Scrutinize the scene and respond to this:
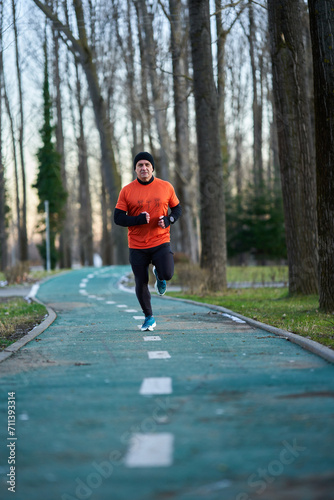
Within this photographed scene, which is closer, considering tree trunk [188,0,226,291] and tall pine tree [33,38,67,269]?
tree trunk [188,0,226,291]

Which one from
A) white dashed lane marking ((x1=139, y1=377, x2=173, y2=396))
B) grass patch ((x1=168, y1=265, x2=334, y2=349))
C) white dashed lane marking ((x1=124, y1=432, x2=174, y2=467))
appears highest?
white dashed lane marking ((x1=124, y1=432, x2=174, y2=467))

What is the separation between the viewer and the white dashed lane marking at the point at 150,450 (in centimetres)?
373

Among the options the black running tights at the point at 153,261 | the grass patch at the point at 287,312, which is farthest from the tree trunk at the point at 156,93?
the black running tights at the point at 153,261

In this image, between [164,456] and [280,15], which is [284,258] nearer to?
[280,15]

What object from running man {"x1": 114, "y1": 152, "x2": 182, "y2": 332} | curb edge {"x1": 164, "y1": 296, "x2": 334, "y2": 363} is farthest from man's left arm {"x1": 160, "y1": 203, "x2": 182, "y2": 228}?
curb edge {"x1": 164, "y1": 296, "x2": 334, "y2": 363}

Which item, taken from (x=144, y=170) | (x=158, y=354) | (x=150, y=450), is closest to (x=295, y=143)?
(x=144, y=170)

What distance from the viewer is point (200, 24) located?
60.4 ft

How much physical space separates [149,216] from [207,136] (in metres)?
10.2

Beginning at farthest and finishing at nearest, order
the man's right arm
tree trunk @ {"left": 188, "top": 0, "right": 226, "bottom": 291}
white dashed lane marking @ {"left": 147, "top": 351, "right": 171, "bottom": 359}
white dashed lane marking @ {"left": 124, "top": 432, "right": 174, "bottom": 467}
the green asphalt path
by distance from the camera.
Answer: tree trunk @ {"left": 188, "top": 0, "right": 226, "bottom": 291} < the man's right arm < white dashed lane marking @ {"left": 147, "top": 351, "right": 171, "bottom": 359} < white dashed lane marking @ {"left": 124, "top": 432, "right": 174, "bottom": 467} < the green asphalt path

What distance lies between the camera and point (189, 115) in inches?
1716

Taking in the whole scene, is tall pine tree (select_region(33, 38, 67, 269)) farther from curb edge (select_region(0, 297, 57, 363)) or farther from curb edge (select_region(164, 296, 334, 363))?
curb edge (select_region(164, 296, 334, 363))

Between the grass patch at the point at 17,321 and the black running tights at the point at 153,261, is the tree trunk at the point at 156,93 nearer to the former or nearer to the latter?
the grass patch at the point at 17,321

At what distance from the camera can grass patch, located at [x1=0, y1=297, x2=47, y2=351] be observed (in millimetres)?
9541

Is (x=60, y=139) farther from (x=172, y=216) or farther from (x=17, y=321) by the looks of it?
(x=172, y=216)
